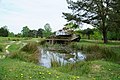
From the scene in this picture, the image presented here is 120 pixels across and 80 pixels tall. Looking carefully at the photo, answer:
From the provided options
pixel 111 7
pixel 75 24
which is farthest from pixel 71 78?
pixel 75 24

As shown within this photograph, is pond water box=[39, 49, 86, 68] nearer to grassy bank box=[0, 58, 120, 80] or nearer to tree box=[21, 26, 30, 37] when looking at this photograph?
grassy bank box=[0, 58, 120, 80]

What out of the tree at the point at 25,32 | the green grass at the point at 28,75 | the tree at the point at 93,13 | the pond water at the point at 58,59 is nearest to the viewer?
the green grass at the point at 28,75

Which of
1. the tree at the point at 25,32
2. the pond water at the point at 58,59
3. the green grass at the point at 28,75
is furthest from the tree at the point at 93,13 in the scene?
the tree at the point at 25,32

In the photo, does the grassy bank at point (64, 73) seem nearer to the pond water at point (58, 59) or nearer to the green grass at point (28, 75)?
the green grass at point (28, 75)

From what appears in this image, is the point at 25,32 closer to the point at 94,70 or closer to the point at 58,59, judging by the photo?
the point at 58,59

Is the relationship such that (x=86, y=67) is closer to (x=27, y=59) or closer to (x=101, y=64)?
(x=101, y=64)

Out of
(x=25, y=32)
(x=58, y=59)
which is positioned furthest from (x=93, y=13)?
(x=25, y=32)

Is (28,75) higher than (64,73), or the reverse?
(28,75)

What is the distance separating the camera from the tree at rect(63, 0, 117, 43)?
39.8 metres

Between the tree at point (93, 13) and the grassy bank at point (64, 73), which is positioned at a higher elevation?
the tree at point (93, 13)

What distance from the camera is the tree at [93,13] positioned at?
130 feet

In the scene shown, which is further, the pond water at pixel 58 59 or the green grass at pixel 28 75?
the pond water at pixel 58 59

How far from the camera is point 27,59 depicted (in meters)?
15.3

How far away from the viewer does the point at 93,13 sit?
4109 centimetres
